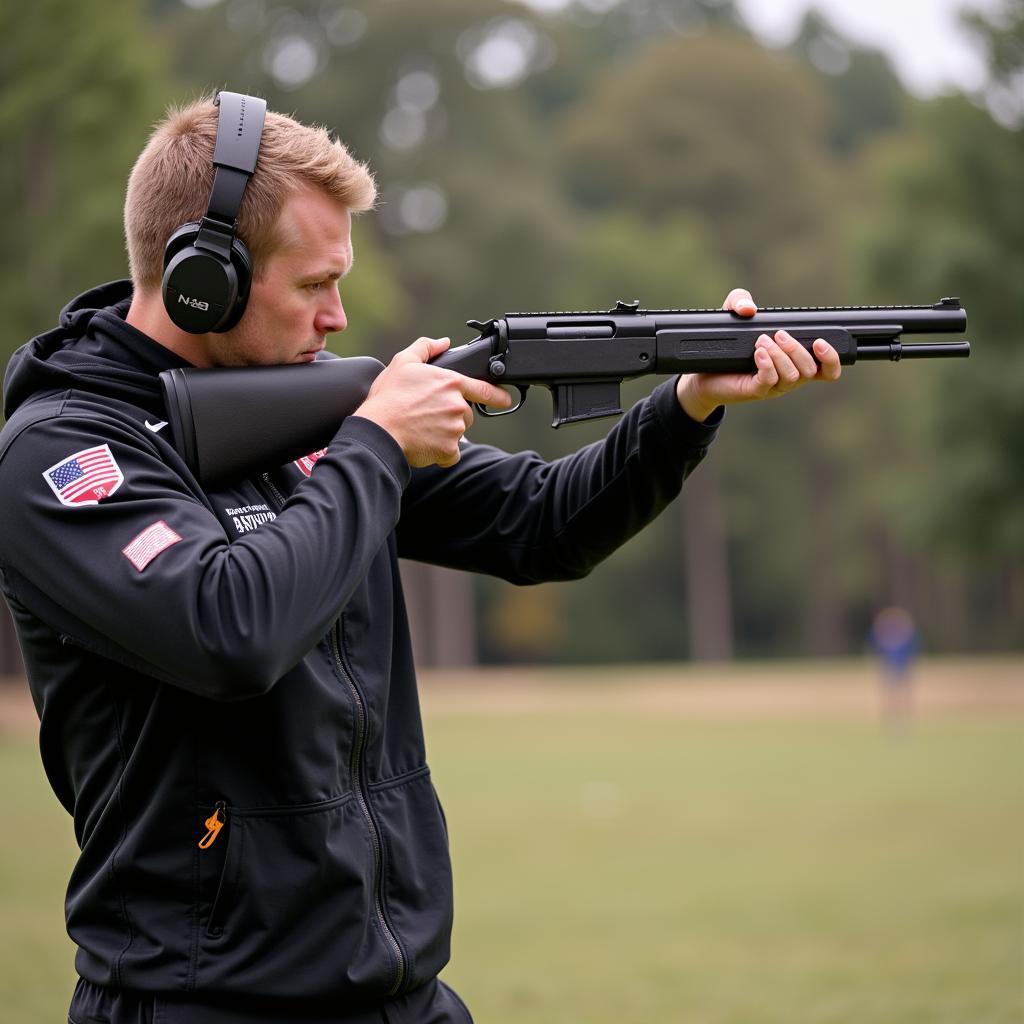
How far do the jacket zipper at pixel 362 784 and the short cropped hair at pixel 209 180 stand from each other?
0.83 m

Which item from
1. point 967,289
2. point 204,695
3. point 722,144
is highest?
point 722,144

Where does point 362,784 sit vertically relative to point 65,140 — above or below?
below

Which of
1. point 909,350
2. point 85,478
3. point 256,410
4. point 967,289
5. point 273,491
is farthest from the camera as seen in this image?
point 967,289

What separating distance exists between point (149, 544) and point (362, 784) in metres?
0.69

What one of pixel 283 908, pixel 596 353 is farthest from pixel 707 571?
pixel 283 908

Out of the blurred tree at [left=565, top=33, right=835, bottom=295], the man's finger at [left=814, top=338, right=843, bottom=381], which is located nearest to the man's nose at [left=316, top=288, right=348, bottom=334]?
the man's finger at [left=814, top=338, right=843, bottom=381]

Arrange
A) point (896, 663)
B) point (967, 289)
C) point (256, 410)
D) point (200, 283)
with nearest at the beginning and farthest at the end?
point (200, 283) → point (256, 410) → point (896, 663) → point (967, 289)

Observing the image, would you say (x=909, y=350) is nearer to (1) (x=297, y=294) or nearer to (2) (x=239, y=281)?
(1) (x=297, y=294)

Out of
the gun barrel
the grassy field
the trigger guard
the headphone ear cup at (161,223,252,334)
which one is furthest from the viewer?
the grassy field

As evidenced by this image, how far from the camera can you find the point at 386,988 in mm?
2879

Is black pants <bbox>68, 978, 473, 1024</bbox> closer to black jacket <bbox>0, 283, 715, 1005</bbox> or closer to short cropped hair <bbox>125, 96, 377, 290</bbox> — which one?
black jacket <bbox>0, 283, 715, 1005</bbox>

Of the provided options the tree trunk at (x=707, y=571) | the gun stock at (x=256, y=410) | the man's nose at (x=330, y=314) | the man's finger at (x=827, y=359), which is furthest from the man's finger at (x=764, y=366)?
the tree trunk at (x=707, y=571)

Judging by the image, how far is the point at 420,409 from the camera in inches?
118

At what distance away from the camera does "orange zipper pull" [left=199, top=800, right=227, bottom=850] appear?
9.05 ft
